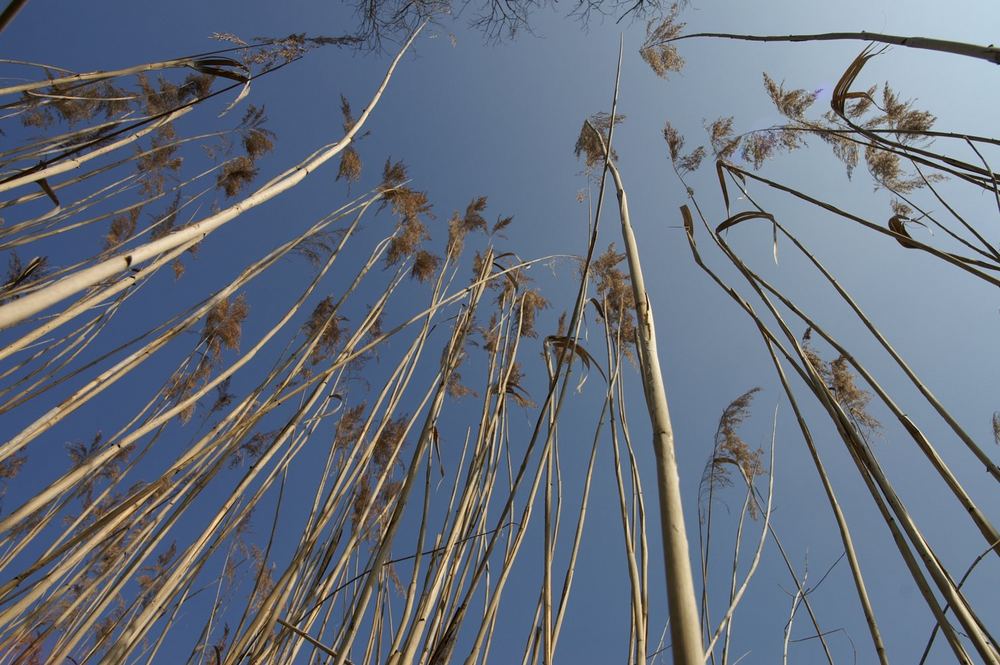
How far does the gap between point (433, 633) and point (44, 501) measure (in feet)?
2.76

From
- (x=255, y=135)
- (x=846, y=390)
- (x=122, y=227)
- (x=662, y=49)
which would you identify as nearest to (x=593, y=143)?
(x=662, y=49)

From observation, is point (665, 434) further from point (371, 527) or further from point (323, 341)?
point (323, 341)

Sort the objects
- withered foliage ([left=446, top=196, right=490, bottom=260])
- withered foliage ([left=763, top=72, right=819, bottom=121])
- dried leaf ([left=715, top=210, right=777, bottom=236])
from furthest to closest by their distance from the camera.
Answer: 1. withered foliage ([left=446, top=196, right=490, bottom=260])
2. withered foliage ([left=763, top=72, right=819, bottom=121])
3. dried leaf ([left=715, top=210, right=777, bottom=236])

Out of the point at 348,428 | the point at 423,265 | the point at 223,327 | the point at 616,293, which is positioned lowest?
the point at 348,428

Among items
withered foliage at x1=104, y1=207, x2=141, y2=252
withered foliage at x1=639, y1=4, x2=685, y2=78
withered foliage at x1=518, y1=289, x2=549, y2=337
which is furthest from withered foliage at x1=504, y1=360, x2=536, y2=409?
withered foliage at x1=104, y1=207, x2=141, y2=252

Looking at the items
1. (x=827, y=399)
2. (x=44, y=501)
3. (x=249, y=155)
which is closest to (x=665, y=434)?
(x=827, y=399)

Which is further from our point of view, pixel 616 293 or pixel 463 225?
pixel 463 225

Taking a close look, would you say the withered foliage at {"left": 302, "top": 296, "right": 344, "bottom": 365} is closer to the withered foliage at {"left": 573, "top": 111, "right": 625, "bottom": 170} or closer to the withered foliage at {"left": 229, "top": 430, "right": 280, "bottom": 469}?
the withered foliage at {"left": 229, "top": 430, "right": 280, "bottom": 469}

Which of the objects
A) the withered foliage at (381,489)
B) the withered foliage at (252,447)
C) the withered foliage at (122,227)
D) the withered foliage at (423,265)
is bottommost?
the withered foliage at (381,489)

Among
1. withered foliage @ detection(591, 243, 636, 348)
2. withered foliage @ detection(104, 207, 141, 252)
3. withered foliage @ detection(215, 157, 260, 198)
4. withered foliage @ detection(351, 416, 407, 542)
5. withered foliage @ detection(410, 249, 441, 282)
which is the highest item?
withered foliage @ detection(215, 157, 260, 198)

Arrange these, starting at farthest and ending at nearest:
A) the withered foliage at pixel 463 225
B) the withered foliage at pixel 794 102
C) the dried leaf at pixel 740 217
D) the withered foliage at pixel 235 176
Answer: the withered foliage at pixel 235 176, the withered foliage at pixel 463 225, the withered foliage at pixel 794 102, the dried leaf at pixel 740 217

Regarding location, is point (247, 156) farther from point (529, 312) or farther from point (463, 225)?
point (529, 312)

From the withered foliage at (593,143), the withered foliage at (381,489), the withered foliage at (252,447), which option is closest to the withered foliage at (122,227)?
the withered foliage at (252,447)

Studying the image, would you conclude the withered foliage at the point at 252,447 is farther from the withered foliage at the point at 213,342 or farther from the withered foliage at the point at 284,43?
the withered foliage at the point at 284,43
